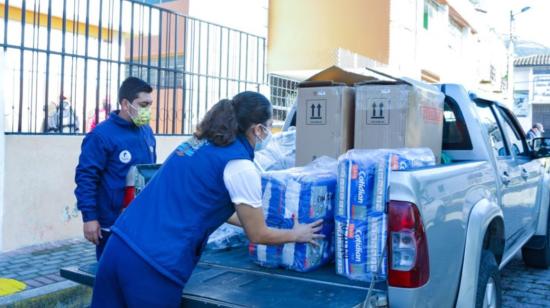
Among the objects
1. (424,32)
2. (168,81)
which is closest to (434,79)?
(424,32)

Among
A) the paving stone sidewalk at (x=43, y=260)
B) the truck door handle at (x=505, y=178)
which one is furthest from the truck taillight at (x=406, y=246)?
the paving stone sidewalk at (x=43, y=260)

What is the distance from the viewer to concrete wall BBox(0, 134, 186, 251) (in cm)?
607

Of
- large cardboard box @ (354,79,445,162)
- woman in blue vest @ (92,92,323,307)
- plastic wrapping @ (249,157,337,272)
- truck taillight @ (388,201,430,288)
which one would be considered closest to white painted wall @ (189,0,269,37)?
large cardboard box @ (354,79,445,162)

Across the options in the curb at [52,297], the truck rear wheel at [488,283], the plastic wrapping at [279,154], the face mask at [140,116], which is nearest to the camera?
the truck rear wheel at [488,283]

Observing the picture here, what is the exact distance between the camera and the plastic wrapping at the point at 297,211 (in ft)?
9.46

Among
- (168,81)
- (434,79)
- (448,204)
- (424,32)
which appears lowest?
(448,204)

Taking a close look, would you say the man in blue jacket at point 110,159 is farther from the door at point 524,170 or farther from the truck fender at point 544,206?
the truck fender at point 544,206

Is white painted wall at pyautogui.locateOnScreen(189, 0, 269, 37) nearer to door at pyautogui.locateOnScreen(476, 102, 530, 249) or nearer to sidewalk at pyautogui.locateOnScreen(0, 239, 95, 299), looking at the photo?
sidewalk at pyautogui.locateOnScreen(0, 239, 95, 299)

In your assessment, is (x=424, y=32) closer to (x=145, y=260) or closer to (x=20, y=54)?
(x=20, y=54)

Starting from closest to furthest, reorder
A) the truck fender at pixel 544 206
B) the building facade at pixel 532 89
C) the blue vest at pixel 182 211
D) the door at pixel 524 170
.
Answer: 1. the blue vest at pixel 182 211
2. the door at pixel 524 170
3. the truck fender at pixel 544 206
4. the building facade at pixel 532 89

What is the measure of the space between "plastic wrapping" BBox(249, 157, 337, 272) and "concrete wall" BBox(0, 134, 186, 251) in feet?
13.4

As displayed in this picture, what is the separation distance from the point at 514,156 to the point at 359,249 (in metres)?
2.62

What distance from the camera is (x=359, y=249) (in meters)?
2.79

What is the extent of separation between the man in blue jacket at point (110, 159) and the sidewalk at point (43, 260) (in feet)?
5.62
